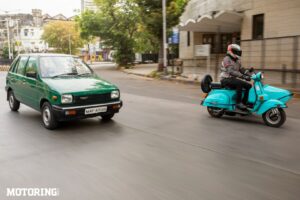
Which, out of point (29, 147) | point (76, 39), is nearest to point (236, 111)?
point (29, 147)

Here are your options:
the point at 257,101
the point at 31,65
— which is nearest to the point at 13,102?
the point at 31,65

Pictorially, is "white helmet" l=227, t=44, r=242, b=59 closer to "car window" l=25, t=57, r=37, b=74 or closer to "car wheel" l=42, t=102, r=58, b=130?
"car wheel" l=42, t=102, r=58, b=130

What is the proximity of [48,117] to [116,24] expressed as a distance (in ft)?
94.8

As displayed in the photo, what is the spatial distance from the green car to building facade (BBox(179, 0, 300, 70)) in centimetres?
902

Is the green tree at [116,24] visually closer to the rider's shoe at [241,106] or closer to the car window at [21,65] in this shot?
the car window at [21,65]

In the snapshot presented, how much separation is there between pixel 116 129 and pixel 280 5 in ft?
48.1

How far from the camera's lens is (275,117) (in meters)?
7.21

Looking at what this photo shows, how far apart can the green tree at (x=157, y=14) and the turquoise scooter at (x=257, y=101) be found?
48.4 ft

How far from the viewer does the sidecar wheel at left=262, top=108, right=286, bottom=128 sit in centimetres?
712

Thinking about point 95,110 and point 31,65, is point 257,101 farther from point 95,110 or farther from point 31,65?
point 31,65

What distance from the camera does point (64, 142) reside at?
6125 millimetres

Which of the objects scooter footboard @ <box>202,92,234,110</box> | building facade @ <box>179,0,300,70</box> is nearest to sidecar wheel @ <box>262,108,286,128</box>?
scooter footboard @ <box>202,92,234,110</box>

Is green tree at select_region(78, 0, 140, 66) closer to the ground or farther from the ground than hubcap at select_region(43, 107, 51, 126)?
farther from the ground

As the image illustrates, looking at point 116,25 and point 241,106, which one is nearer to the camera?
point 241,106
